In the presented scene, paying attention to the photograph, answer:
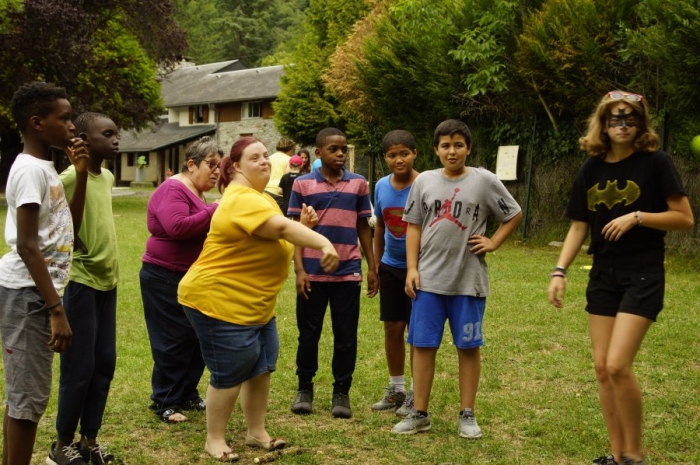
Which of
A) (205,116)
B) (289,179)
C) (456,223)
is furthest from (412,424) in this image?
(205,116)

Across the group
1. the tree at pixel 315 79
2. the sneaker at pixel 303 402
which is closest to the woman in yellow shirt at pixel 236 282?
the sneaker at pixel 303 402

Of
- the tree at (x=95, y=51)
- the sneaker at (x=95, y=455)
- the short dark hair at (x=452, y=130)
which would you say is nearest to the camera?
the sneaker at (x=95, y=455)

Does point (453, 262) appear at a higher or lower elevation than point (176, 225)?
lower

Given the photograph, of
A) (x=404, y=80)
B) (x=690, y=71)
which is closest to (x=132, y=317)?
(x=690, y=71)

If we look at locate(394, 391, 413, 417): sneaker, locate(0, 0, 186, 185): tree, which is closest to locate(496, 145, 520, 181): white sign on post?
locate(394, 391, 413, 417): sneaker

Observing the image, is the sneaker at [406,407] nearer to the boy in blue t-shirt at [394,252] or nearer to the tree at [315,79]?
the boy in blue t-shirt at [394,252]

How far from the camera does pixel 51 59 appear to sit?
Answer: 29.6 metres

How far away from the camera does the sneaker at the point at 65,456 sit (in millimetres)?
4539

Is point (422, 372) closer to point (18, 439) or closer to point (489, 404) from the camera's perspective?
point (489, 404)

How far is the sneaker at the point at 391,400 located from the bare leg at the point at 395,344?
0.15m

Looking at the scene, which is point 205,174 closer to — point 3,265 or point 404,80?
point 3,265

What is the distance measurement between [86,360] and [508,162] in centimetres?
1447

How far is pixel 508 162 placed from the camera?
58.6ft

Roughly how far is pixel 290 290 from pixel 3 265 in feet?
24.7
